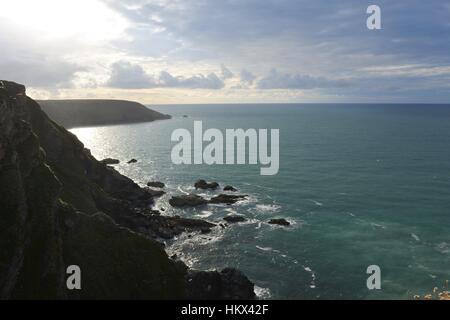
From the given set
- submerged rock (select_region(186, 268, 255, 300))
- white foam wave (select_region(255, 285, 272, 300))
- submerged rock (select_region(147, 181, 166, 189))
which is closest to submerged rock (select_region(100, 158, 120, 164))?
submerged rock (select_region(147, 181, 166, 189))

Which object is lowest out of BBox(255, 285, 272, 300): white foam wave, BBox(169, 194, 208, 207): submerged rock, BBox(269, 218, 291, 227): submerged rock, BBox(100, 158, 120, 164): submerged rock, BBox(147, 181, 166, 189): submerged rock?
BBox(255, 285, 272, 300): white foam wave

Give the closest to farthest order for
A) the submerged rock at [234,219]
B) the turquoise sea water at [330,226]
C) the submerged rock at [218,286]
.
A: the submerged rock at [218,286]
the turquoise sea water at [330,226]
the submerged rock at [234,219]

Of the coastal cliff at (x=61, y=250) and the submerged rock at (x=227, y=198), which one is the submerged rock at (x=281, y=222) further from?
the coastal cliff at (x=61, y=250)

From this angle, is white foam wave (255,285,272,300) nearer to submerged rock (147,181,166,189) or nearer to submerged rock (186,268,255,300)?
submerged rock (186,268,255,300)

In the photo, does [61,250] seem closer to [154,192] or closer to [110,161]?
[154,192]

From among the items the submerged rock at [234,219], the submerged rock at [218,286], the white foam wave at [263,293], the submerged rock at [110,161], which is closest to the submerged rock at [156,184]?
the submerged rock at [234,219]

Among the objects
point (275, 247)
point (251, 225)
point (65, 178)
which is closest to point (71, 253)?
point (65, 178)

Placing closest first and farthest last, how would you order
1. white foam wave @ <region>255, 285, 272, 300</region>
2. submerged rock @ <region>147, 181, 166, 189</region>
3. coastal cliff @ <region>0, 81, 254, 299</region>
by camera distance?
coastal cliff @ <region>0, 81, 254, 299</region>
white foam wave @ <region>255, 285, 272, 300</region>
submerged rock @ <region>147, 181, 166, 189</region>

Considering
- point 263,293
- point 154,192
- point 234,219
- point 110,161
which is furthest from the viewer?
point 110,161

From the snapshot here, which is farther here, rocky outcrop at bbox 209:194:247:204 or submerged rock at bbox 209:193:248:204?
submerged rock at bbox 209:193:248:204

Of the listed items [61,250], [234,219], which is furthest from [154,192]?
[61,250]
